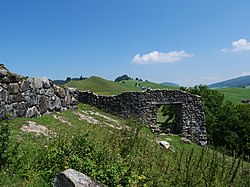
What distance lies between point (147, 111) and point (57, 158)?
14.4 meters

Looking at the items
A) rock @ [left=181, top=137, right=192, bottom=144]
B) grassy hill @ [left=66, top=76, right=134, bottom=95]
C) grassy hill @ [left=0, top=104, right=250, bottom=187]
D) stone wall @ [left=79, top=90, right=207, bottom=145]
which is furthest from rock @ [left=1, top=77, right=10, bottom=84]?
grassy hill @ [left=66, top=76, right=134, bottom=95]

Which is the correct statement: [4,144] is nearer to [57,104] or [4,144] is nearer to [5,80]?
[5,80]

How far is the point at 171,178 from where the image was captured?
5730 mm

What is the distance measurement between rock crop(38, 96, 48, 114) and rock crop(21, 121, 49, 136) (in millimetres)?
2081

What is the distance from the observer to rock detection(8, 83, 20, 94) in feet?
36.2

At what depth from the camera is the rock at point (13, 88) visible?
1103 centimetres

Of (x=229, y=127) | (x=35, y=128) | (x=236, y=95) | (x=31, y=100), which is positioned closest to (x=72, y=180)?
(x=35, y=128)

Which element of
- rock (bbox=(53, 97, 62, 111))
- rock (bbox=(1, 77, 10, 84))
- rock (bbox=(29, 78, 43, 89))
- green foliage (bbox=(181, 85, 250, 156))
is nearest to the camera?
rock (bbox=(1, 77, 10, 84))

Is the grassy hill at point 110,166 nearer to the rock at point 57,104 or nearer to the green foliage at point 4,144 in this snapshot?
the green foliage at point 4,144

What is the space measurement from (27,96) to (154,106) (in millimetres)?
10541

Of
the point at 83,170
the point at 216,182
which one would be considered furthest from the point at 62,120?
the point at 216,182

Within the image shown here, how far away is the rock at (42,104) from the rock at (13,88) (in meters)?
1.79

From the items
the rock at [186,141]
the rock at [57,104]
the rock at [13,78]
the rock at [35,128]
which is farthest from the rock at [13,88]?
the rock at [186,141]

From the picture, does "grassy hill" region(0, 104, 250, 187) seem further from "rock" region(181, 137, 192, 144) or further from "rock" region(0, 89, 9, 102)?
"rock" region(181, 137, 192, 144)
